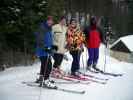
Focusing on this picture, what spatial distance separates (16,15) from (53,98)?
569 cm

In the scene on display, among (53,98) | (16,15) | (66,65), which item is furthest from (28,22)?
(53,98)

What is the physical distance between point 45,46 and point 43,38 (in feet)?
0.77

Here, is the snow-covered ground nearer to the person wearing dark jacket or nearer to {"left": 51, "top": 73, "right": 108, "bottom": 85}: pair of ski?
{"left": 51, "top": 73, "right": 108, "bottom": 85}: pair of ski

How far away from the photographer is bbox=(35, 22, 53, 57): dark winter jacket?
11.0 meters

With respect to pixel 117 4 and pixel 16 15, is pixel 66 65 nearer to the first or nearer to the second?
pixel 16 15

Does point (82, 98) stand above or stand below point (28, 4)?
below

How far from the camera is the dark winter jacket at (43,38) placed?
11031mm

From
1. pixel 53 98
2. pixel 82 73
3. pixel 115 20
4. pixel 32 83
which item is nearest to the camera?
pixel 53 98

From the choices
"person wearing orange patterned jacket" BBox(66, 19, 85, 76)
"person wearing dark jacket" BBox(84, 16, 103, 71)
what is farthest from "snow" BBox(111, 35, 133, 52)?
"person wearing orange patterned jacket" BBox(66, 19, 85, 76)

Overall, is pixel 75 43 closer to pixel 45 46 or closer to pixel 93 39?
pixel 93 39

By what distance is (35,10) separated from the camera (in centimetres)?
1584

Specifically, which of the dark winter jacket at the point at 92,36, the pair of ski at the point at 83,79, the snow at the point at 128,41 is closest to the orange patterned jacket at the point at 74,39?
the pair of ski at the point at 83,79

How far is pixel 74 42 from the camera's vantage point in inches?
503

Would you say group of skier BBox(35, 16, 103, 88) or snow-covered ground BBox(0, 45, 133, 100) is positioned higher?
group of skier BBox(35, 16, 103, 88)
